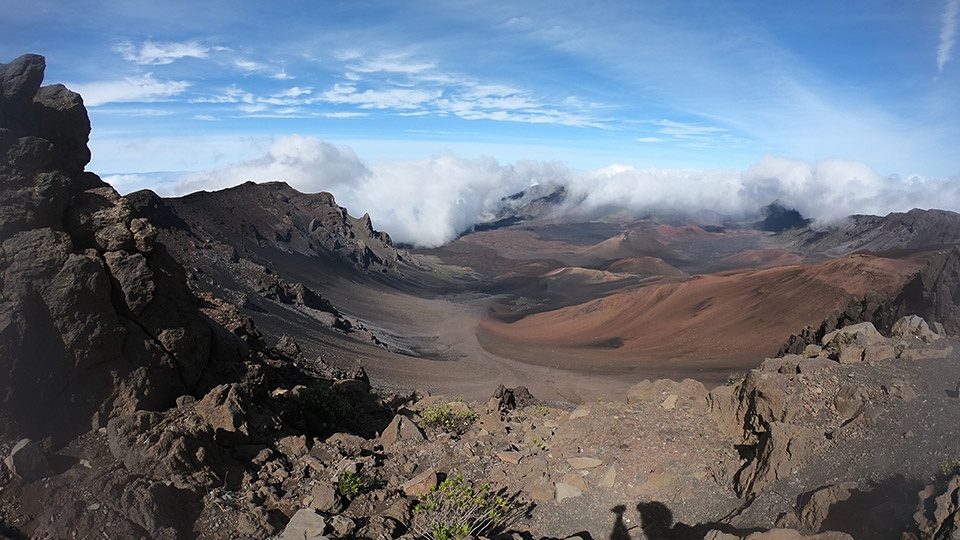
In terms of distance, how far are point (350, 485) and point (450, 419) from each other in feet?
10.3

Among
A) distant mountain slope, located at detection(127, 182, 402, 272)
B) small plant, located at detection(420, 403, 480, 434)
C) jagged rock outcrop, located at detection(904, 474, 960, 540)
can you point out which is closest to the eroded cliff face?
small plant, located at detection(420, 403, 480, 434)

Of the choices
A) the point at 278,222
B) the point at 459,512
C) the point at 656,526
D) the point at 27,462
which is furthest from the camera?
the point at 278,222

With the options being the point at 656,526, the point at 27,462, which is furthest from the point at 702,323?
the point at 27,462

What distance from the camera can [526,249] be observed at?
119 meters

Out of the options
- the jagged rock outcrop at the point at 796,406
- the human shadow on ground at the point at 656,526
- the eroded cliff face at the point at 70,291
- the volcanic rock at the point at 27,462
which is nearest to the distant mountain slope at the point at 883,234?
the jagged rock outcrop at the point at 796,406

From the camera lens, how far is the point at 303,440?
24.9ft

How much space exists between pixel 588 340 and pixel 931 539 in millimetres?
31607

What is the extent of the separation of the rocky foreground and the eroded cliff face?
0.9 inches

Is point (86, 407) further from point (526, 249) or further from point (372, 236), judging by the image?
point (526, 249)

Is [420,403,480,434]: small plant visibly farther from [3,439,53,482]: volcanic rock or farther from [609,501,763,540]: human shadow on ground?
[3,439,53,482]: volcanic rock

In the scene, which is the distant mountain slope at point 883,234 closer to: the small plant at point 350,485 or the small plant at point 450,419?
the small plant at point 450,419

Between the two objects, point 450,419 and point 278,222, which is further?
point 278,222

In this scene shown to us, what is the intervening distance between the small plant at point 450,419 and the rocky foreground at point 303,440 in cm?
7

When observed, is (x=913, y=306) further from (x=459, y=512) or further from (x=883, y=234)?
(x=883, y=234)
